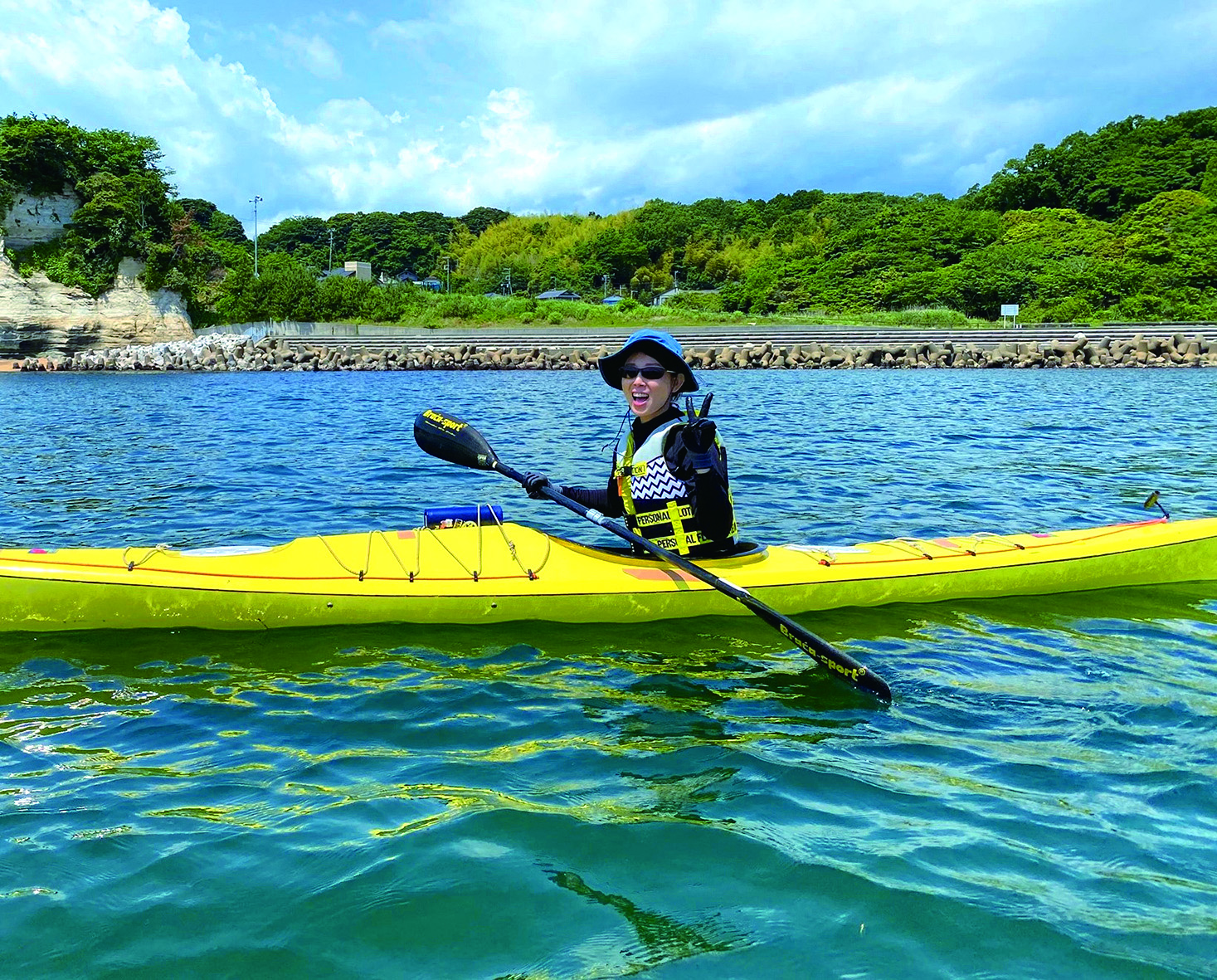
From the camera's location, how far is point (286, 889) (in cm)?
242

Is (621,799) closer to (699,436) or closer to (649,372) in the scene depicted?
(699,436)

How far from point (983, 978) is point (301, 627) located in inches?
127

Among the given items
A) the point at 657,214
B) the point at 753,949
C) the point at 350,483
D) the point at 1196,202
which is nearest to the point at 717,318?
the point at 1196,202

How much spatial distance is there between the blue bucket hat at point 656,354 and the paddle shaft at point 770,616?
64 cm

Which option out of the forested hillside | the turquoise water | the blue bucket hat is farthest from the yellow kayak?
the forested hillside

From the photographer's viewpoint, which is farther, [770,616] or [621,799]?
[770,616]

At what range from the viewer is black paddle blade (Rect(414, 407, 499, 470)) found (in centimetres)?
515

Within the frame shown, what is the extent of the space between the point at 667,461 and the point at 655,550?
402 millimetres

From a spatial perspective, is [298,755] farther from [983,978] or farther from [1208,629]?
[1208,629]

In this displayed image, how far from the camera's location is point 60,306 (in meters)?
36.8

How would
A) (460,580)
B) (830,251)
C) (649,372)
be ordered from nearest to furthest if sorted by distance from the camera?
(649,372) → (460,580) → (830,251)

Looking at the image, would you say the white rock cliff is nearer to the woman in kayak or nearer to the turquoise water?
the turquoise water

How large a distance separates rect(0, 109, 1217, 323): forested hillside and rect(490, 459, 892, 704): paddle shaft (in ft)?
124

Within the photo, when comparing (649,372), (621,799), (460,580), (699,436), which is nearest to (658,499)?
(699,436)
